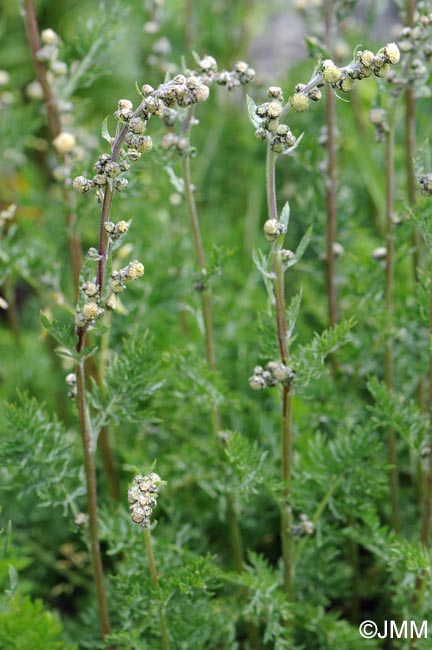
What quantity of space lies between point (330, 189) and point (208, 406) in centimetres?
50

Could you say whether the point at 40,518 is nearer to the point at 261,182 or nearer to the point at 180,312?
the point at 180,312

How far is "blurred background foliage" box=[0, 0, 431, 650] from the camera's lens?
1295mm

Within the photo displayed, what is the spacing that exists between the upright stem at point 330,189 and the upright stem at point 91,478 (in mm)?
609

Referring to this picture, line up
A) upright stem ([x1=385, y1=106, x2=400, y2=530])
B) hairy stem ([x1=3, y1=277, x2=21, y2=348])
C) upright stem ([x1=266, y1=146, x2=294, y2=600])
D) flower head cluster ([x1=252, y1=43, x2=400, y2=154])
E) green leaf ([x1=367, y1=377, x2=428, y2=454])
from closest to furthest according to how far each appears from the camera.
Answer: flower head cluster ([x1=252, y1=43, x2=400, y2=154]), upright stem ([x1=266, y1=146, x2=294, y2=600]), green leaf ([x1=367, y1=377, x2=428, y2=454]), upright stem ([x1=385, y1=106, x2=400, y2=530]), hairy stem ([x1=3, y1=277, x2=21, y2=348])

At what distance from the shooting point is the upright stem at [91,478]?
113 cm

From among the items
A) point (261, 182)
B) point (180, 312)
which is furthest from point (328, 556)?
point (261, 182)

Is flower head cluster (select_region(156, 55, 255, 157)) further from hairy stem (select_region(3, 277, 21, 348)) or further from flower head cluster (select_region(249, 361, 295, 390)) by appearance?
hairy stem (select_region(3, 277, 21, 348))

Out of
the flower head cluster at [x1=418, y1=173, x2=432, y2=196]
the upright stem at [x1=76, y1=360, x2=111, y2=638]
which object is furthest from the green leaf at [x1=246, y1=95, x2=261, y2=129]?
the upright stem at [x1=76, y1=360, x2=111, y2=638]

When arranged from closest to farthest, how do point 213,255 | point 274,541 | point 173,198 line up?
1. point 213,255
2. point 274,541
3. point 173,198

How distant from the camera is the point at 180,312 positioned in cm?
204

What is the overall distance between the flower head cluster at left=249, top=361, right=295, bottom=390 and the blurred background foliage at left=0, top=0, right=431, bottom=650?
53 mm

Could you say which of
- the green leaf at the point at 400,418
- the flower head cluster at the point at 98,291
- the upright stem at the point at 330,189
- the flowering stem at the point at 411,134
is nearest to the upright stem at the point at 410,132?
the flowering stem at the point at 411,134

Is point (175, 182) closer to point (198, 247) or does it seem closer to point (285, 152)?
point (198, 247)

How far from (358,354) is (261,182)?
3.37 ft
